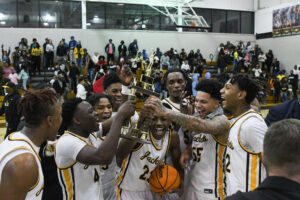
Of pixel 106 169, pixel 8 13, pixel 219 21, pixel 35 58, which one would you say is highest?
pixel 219 21

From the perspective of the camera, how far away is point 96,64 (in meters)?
18.5

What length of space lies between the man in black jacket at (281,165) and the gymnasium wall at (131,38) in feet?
67.0

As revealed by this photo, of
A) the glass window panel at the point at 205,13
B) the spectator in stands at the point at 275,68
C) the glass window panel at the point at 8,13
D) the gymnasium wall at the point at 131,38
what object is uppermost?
the glass window panel at the point at 205,13

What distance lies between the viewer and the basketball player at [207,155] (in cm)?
308

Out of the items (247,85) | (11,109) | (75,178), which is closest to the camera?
(75,178)

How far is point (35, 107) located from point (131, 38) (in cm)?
2049

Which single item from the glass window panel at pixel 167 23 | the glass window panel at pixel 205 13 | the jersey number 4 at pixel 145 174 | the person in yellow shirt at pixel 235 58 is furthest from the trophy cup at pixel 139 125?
the glass window panel at pixel 205 13

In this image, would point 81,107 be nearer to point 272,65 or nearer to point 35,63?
point 35,63

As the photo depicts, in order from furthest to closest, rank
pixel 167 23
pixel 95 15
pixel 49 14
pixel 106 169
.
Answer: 1. pixel 167 23
2. pixel 95 15
3. pixel 49 14
4. pixel 106 169

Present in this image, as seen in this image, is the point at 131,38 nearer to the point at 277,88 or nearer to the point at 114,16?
the point at 114,16

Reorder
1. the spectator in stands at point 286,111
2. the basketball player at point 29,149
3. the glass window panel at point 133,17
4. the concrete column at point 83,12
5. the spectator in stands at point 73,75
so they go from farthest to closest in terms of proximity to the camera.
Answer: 1. the glass window panel at point 133,17
2. the concrete column at point 83,12
3. the spectator in stands at point 73,75
4. the spectator in stands at point 286,111
5. the basketball player at point 29,149

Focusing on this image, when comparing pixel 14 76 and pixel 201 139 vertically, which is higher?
pixel 14 76

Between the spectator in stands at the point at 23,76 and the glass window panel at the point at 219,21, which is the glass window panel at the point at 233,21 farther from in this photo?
the spectator in stands at the point at 23,76

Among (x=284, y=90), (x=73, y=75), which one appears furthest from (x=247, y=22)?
(x=73, y=75)
